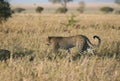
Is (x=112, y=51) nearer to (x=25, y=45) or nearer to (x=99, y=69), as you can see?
(x=25, y=45)

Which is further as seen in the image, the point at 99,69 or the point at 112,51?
the point at 112,51

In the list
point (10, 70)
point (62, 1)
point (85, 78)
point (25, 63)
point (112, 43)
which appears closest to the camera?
point (85, 78)

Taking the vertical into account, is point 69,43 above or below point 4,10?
below

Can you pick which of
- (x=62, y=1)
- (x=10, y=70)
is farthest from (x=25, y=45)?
(x=62, y=1)

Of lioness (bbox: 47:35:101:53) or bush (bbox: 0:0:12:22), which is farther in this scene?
bush (bbox: 0:0:12:22)

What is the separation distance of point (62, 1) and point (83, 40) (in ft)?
276

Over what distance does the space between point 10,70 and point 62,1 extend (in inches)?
3450

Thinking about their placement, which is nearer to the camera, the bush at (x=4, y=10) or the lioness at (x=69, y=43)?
the lioness at (x=69, y=43)

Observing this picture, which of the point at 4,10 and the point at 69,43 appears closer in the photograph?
the point at 69,43

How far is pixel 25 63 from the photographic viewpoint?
7961 mm

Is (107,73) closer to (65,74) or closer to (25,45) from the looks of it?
(65,74)

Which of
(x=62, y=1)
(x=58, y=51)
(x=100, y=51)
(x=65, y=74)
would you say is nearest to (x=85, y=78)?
(x=65, y=74)

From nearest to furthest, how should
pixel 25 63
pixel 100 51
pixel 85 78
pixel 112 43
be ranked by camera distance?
1. pixel 85 78
2. pixel 25 63
3. pixel 100 51
4. pixel 112 43

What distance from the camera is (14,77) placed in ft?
22.2
